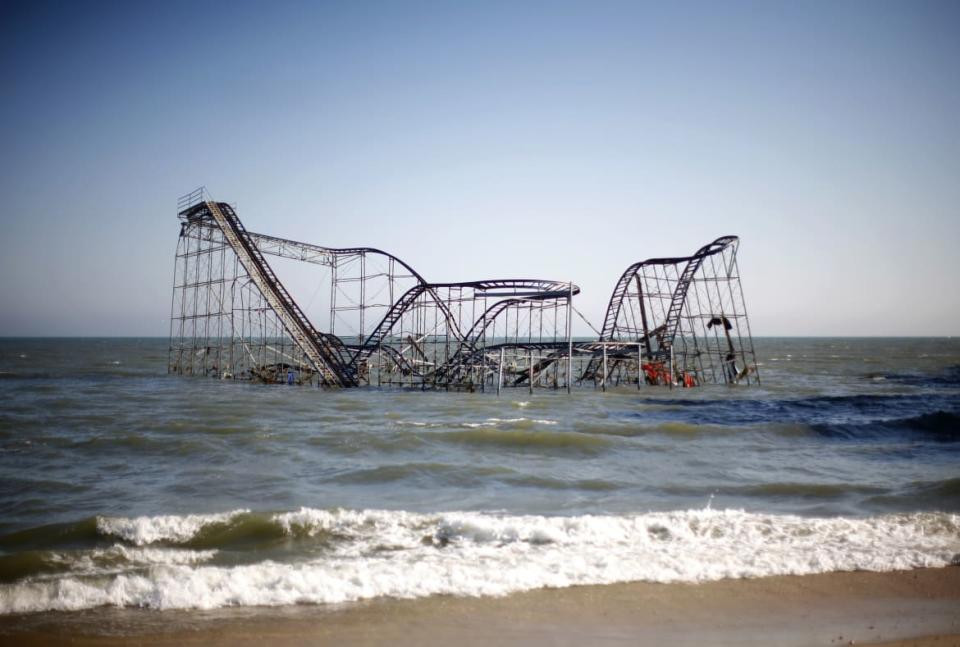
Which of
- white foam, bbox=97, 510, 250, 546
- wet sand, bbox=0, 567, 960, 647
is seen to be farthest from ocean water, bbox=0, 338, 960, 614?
wet sand, bbox=0, 567, 960, 647

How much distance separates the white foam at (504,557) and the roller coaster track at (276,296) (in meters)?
24.1

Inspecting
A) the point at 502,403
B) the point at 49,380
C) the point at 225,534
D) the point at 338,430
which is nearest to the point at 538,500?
the point at 225,534

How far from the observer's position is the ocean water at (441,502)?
25.1ft

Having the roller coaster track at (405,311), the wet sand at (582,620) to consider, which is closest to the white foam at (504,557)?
the wet sand at (582,620)

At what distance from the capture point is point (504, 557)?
8227 mm

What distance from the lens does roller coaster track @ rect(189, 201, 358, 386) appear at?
3269 cm

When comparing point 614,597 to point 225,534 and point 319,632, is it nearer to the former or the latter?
point 319,632

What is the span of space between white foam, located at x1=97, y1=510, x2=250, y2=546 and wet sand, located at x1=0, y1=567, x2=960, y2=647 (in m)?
2.52

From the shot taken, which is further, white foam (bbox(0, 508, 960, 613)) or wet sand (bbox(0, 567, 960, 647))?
white foam (bbox(0, 508, 960, 613))

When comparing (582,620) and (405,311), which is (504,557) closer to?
(582,620)

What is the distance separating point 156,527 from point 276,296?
969 inches

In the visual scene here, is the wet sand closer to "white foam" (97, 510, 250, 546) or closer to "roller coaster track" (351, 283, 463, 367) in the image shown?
"white foam" (97, 510, 250, 546)

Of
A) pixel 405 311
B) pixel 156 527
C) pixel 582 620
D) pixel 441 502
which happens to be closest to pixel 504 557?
pixel 582 620

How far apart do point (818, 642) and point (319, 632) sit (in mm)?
4697
